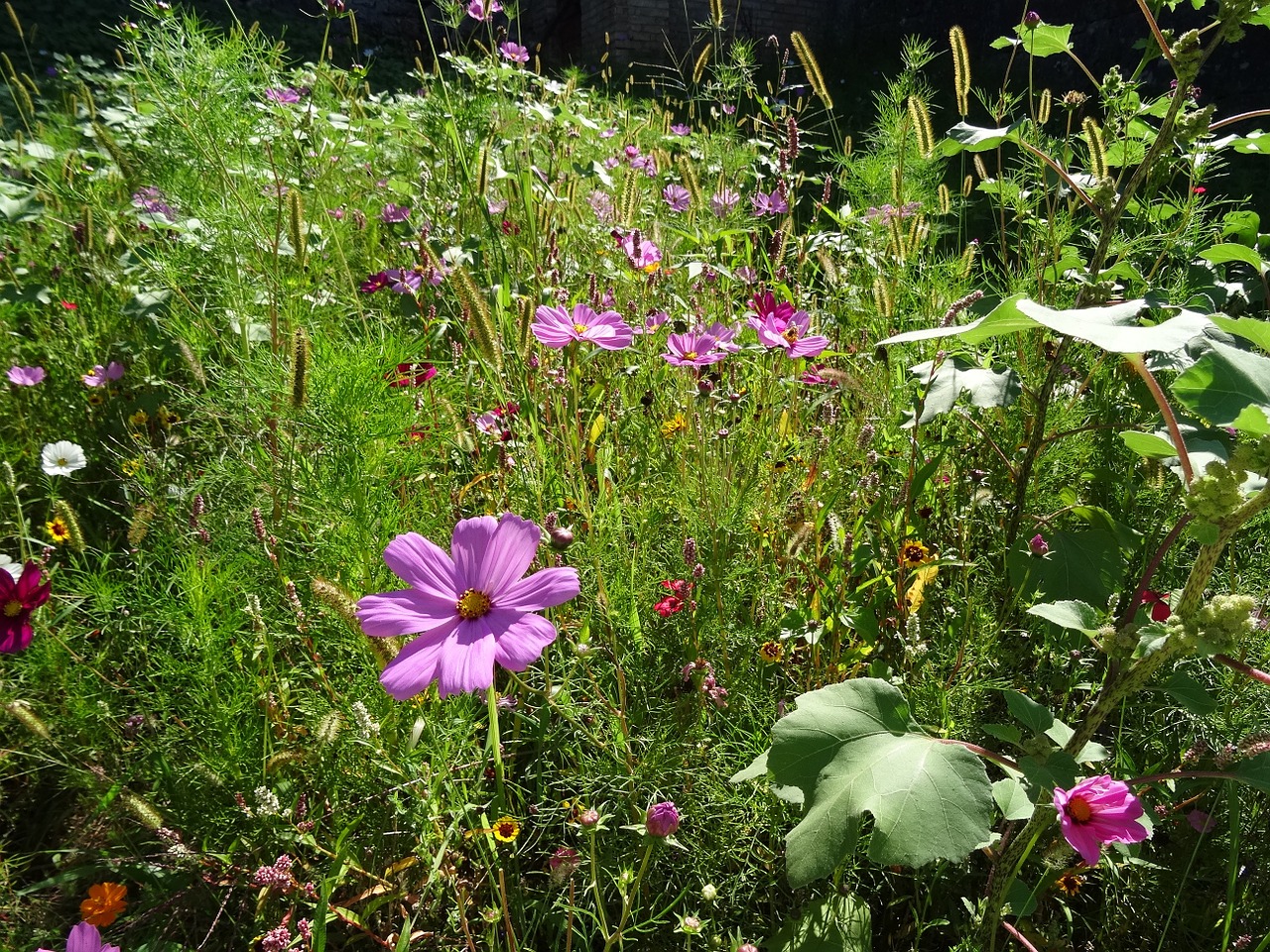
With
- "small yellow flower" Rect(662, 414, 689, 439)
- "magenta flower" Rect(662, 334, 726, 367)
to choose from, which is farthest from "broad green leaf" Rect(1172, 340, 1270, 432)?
"small yellow flower" Rect(662, 414, 689, 439)

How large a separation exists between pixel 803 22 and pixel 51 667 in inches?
383

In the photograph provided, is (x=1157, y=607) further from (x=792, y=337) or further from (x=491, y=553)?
(x=491, y=553)

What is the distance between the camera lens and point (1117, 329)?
512mm

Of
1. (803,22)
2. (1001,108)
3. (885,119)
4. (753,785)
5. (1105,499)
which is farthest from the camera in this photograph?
(803,22)

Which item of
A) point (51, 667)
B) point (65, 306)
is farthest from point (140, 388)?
point (51, 667)

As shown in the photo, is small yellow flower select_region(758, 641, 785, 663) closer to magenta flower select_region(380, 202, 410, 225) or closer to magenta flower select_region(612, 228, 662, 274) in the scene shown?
magenta flower select_region(612, 228, 662, 274)

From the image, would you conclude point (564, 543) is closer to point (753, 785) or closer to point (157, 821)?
point (753, 785)

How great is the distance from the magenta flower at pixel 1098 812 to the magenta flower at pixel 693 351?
29.6 inches

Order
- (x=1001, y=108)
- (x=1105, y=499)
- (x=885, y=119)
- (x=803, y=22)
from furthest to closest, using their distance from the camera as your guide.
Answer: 1. (x=803, y=22)
2. (x=885, y=119)
3. (x=1001, y=108)
4. (x=1105, y=499)

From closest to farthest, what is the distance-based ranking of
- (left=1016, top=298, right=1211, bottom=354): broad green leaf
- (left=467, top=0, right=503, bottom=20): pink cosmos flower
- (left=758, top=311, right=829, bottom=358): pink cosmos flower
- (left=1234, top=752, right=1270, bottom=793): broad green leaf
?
(left=1016, top=298, right=1211, bottom=354): broad green leaf
(left=1234, top=752, right=1270, bottom=793): broad green leaf
(left=758, top=311, right=829, bottom=358): pink cosmos flower
(left=467, top=0, right=503, bottom=20): pink cosmos flower

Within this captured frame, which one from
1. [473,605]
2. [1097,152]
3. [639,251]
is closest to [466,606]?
[473,605]

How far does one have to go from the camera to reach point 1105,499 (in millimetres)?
1342

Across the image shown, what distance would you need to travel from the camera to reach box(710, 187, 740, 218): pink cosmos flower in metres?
2.00

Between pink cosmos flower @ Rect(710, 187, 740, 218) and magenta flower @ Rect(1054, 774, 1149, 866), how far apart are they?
64.2 inches
